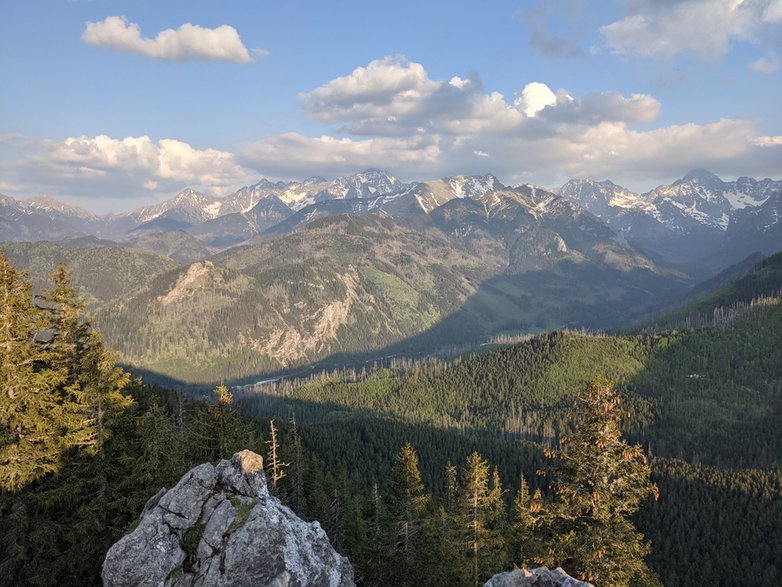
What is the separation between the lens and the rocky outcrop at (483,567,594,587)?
23.1m

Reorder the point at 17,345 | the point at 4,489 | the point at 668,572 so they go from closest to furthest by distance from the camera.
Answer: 1. the point at 4,489
2. the point at 17,345
3. the point at 668,572

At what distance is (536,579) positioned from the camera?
23422mm

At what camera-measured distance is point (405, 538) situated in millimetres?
51094

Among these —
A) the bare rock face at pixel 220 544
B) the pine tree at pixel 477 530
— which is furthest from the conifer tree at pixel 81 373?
the pine tree at pixel 477 530

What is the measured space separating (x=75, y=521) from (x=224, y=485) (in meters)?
13.3

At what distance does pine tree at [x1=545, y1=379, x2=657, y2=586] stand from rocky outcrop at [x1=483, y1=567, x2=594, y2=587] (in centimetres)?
296

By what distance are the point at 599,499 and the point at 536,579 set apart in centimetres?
610

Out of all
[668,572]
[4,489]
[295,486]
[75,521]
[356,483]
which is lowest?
[668,572]

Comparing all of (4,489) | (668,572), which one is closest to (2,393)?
(4,489)

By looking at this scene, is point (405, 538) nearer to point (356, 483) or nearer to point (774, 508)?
point (356, 483)

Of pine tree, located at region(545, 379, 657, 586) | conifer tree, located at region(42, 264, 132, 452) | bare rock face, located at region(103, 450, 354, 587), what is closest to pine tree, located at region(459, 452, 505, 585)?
pine tree, located at region(545, 379, 657, 586)

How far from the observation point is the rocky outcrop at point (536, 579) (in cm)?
2309

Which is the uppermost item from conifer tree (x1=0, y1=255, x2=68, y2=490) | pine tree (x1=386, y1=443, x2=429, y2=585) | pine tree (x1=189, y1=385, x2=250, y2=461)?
conifer tree (x1=0, y1=255, x2=68, y2=490)

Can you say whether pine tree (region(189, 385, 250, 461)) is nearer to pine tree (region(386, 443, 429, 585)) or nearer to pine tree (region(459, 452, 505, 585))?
pine tree (region(386, 443, 429, 585))
